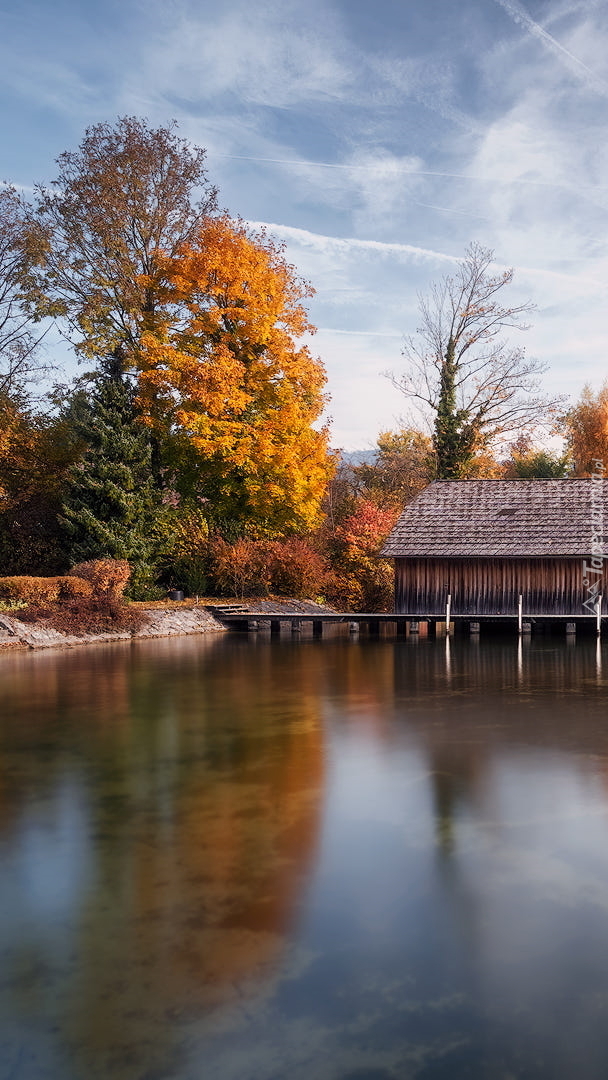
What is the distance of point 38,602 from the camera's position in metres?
27.0

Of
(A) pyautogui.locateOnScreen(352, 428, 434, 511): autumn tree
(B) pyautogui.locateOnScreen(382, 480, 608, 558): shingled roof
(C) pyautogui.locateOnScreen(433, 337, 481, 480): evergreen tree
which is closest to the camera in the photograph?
(B) pyautogui.locateOnScreen(382, 480, 608, 558): shingled roof

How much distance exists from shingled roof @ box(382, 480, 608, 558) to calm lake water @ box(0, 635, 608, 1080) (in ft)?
60.2

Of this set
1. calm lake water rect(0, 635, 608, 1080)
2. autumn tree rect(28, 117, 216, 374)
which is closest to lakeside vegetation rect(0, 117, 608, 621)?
autumn tree rect(28, 117, 216, 374)

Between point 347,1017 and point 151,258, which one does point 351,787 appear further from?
point 151,258

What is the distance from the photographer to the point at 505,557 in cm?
3206

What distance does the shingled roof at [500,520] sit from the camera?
32.5 m

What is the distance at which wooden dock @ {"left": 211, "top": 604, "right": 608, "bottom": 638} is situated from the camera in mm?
31422

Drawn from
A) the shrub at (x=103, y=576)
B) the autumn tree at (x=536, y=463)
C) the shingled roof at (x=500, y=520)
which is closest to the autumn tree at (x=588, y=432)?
the autumn tree at (x=536, y=463)

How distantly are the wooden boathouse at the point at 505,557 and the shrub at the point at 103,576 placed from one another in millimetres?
9712

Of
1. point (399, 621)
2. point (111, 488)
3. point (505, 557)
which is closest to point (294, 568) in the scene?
point (399, 621)

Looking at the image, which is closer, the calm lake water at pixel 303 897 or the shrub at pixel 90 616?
the calm lake water at pixel 303 897

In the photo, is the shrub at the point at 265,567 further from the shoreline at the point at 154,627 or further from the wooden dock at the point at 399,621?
the wooden dock at the point at 399,621

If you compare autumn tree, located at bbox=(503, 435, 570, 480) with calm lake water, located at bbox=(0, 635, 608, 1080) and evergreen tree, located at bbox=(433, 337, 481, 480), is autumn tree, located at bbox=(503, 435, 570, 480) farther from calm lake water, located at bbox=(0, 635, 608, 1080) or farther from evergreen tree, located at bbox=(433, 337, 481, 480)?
calm lake water, located at bbox=(0, 635, 608, 1080)

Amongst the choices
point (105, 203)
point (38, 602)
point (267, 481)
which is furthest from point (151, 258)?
point (38, 602)
